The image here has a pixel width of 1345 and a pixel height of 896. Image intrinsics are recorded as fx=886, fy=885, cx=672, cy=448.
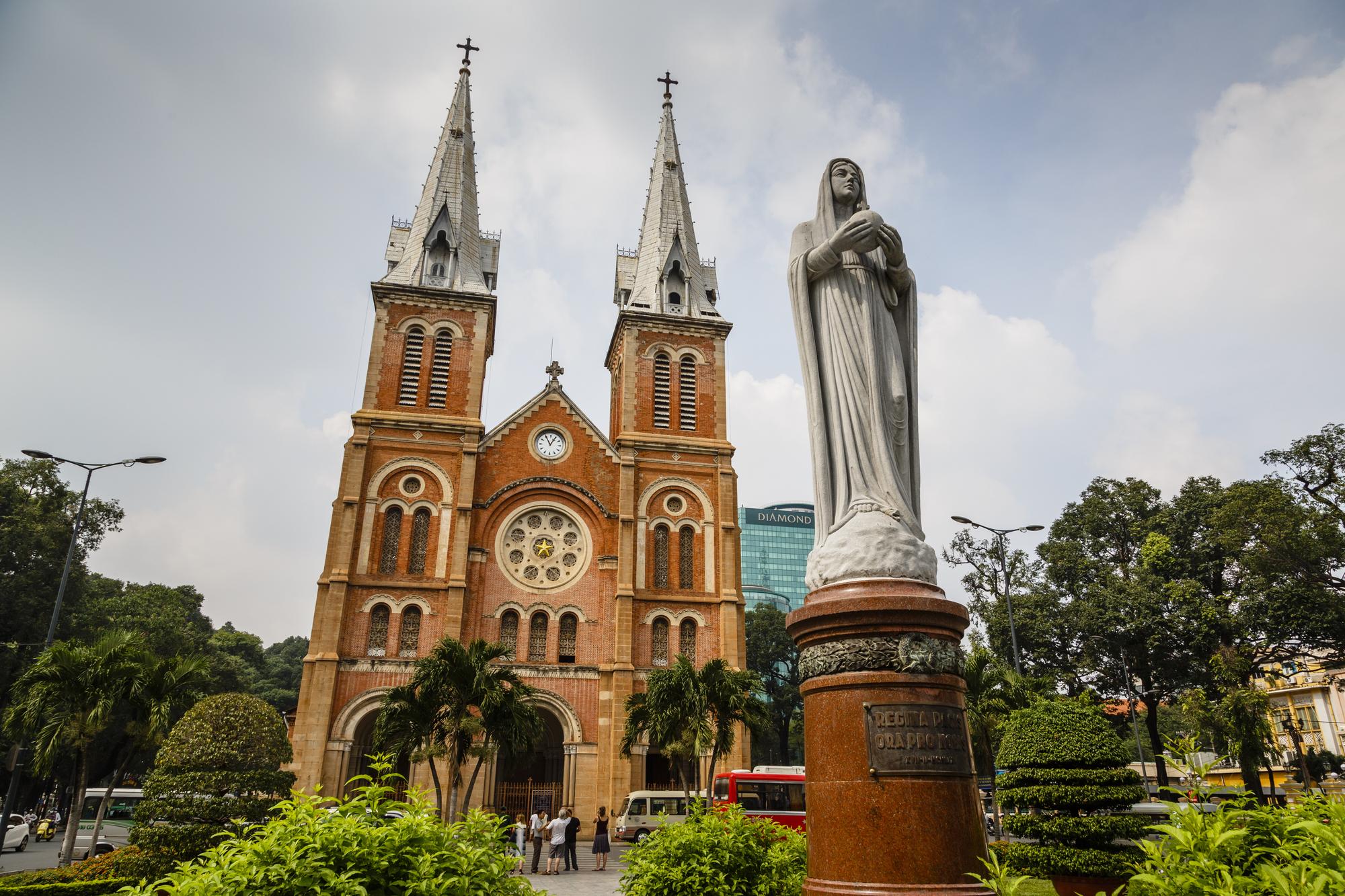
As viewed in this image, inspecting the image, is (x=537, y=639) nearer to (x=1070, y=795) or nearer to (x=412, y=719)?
(x=412, y=719)

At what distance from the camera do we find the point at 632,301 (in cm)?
3366

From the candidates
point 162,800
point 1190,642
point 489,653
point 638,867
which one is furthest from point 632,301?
point 638,867

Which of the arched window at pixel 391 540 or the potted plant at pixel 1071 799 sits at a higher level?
the arched window at pixel 391 540

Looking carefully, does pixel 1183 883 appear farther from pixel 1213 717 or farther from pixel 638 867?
pixel 1213 717

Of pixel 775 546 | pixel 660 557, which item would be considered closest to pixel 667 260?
pixel 660 557

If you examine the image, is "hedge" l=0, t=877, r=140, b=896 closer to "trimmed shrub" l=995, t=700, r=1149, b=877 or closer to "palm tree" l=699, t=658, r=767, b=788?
"trimmed shrub" l=995, t=700, r=1149, b=877

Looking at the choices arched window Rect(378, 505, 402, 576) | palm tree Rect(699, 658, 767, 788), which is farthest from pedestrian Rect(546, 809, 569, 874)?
arched window Rect(378, 505, 402, 576)

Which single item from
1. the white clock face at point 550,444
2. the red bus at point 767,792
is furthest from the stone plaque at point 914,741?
the white clock face at point 550,444

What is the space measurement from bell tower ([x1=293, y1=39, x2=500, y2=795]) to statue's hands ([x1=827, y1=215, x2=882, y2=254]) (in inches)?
888

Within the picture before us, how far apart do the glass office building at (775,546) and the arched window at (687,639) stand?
3595 inches

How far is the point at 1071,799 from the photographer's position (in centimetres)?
899

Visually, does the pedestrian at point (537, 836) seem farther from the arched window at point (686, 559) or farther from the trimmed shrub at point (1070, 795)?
the trimmed shrub at point (1070, 795)

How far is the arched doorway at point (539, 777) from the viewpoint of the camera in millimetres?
25969

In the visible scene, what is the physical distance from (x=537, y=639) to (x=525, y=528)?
3.68 m
